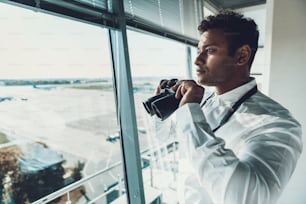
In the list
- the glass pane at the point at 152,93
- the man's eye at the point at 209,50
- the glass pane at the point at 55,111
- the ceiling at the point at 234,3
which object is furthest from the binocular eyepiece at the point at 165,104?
the ceiling at the point at 234,3

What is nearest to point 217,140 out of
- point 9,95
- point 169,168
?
point 9,95

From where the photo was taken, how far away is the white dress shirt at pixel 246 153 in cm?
66

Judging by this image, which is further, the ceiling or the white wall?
the ceiling

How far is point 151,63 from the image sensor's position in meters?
1.93

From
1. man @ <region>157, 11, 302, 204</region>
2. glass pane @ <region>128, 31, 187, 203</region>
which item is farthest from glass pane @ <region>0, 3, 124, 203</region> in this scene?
man @ <region>157, 11, 302, 204</region>

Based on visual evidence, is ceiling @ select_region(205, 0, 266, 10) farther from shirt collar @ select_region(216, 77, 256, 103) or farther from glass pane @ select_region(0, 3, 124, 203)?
shirt collar @ select_region(216, 77, 256, 103)

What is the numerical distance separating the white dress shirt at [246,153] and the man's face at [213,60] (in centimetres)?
18

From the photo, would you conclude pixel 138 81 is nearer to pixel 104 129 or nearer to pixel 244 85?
pixel 104 129

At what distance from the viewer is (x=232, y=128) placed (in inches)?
36.3

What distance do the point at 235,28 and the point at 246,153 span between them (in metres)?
0.54

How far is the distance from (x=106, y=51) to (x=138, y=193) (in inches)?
39.4

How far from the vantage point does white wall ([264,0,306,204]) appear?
235 cm

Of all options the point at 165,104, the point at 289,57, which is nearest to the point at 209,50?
the point at 165,104

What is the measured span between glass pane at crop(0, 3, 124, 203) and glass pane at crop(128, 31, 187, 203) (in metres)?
0.22
